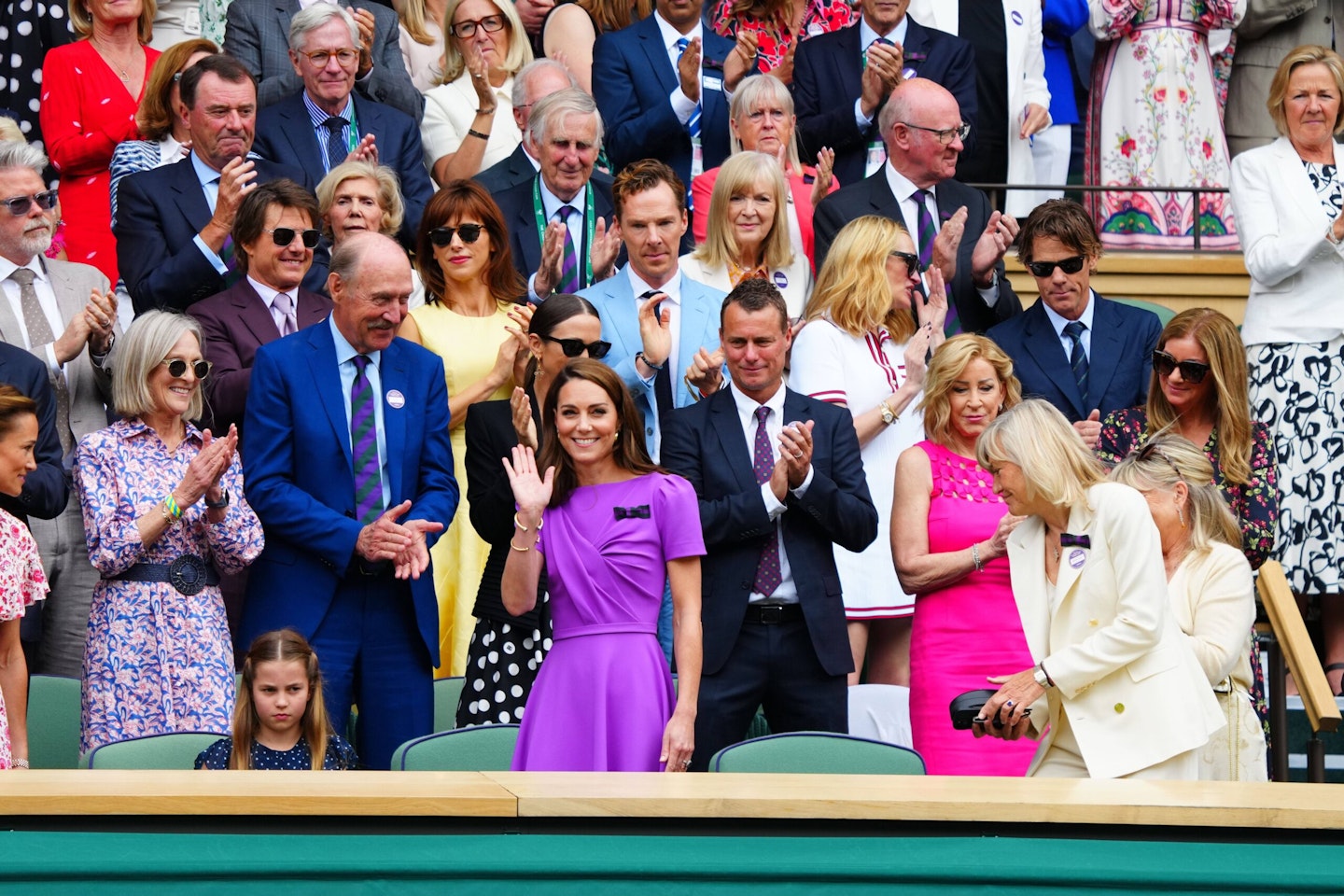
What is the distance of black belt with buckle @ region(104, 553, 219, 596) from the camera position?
17.9ft

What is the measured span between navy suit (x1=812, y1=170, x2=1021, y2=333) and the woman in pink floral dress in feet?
7.98

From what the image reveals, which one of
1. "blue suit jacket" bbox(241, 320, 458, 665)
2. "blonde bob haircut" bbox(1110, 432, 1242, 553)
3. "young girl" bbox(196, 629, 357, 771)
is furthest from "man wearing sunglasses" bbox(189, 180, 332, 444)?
"blonde bob haircut" bbox(1110, 432, 1242, 553)

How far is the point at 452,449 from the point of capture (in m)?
6.13

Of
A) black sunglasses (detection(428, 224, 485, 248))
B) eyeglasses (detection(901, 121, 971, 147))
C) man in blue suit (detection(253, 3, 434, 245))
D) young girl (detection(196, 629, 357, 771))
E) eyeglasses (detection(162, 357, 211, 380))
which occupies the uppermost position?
man in blue suit (detection(253, 3, 434, 245))

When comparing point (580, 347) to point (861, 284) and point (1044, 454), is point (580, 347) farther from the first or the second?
point (1044, 454)

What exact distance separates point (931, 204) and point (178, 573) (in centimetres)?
311

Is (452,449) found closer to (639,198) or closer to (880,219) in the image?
(639,198)

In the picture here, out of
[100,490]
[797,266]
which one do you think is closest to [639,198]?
[797,266]

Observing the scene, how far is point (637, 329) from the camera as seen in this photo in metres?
6.34

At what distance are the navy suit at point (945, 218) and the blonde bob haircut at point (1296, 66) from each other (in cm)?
110

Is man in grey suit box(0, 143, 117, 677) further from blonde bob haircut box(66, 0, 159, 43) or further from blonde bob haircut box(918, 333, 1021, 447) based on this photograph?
blonde bob haircut box(918, 333, 1021, 447)

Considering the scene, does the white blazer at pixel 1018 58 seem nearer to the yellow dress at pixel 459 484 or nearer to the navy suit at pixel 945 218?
the navy suit at pixel 945 218

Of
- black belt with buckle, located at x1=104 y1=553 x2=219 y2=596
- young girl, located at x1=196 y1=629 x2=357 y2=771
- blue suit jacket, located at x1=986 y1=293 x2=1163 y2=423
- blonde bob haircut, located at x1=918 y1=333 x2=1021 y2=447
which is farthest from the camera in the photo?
blue suit jacket, located at x1=986 y1=293 x2=1163 y2=423

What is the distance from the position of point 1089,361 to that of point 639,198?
64.5 inches
